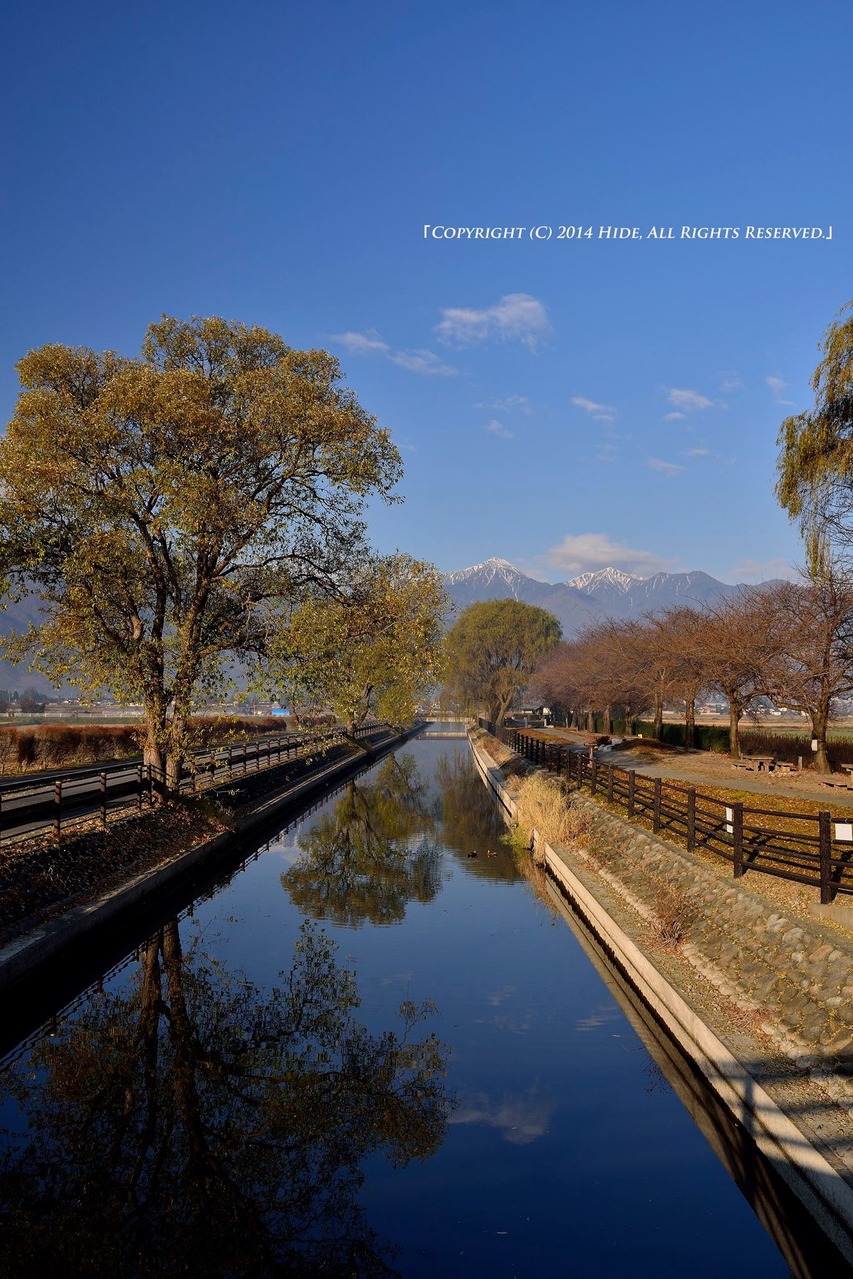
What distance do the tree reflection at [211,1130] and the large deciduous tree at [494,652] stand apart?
81.4 metres

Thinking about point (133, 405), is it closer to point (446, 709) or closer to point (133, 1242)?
point (133, 1242)

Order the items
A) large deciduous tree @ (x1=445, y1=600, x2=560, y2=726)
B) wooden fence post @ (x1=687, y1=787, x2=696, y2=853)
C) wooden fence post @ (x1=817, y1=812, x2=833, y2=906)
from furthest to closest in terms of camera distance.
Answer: large deciduous tree @ (x1=445, y1=600, x2=560, y2=726) → wooden fence post @ (x1=687, y1=787, x2=696, y2=853) → wooden fence post @ (x1=817, y1=812, x2=833, y2=906)

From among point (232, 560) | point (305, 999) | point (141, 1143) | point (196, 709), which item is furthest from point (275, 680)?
point (141, 1143)

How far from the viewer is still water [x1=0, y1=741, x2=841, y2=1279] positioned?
8.22 m

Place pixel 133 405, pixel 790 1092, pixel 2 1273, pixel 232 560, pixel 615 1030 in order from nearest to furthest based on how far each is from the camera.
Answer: pixel 2 1273 → pixel 790 1092 → pixel 615 1030 → pixel 133 405 → pixel 232 560

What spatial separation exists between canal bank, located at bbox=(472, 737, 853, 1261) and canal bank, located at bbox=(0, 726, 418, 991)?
9.66m

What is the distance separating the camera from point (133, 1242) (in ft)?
26.6

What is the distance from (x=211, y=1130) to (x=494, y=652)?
89.7 m

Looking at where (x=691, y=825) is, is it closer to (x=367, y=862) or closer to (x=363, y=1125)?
(x=363, y=1125)

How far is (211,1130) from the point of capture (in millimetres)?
10391

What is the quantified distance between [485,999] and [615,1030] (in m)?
2.33

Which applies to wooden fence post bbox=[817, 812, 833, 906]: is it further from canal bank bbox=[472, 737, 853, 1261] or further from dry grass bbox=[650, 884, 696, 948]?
dry grass bbox=[650, 884, 696, 948]

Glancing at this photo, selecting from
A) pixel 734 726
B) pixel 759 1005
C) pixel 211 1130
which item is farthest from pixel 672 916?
pixel 734 726

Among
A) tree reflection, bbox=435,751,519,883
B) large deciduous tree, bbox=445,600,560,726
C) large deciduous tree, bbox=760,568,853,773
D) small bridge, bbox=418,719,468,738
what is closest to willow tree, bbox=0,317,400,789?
tree reflection, bbox=435,751,519,883
